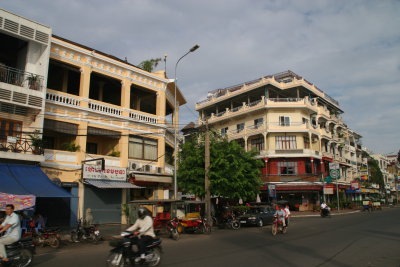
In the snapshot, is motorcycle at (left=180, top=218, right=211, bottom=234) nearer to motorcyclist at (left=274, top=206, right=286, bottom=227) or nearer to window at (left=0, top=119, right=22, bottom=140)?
motorcyclist at (left=274, top=206, right=286, bottom=227)

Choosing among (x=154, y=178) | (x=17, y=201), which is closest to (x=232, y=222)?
(x=154, y=178)

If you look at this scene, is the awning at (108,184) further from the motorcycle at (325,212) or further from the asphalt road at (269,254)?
the motorcycle at (325,212)

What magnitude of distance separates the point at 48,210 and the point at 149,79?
11362 millimetres

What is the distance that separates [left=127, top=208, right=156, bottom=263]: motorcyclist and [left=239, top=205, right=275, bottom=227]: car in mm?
15030

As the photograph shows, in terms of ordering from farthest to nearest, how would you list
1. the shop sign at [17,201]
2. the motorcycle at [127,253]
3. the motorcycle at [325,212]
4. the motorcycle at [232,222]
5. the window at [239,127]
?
1. the window at [239,127]
2. the motorcycle at [325,212]
3. the motorcycle at [232,222]
4. the shop sign at [17,201]
5. the motorcycle at [127,253]

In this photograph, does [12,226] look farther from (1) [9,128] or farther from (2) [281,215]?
(2) [281,215]

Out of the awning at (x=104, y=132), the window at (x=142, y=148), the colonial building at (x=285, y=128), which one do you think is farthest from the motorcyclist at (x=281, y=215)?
the colonial building at (x=285, y=128)

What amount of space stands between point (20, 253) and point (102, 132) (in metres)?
13.2

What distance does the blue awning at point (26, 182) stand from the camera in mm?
14060

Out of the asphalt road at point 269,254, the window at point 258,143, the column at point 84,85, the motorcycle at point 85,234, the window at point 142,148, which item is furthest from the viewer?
the window at point 258,143

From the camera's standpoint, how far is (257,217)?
2277 centimetres

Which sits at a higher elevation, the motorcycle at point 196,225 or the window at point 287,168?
the window at point 287,168

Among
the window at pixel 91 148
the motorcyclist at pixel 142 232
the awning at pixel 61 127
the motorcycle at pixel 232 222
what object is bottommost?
the motorcycle at pixel 232 222

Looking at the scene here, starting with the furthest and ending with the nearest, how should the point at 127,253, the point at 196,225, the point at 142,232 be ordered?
the point at 196,225 → the point at 142,232 → the point at 127,253
